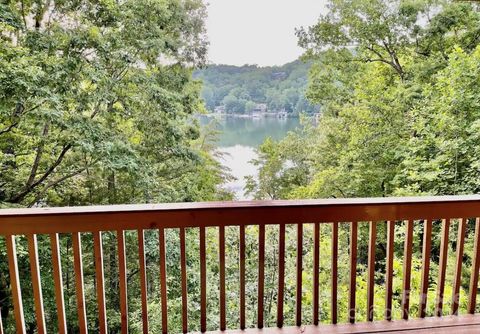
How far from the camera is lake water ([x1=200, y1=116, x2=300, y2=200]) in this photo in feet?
12.9

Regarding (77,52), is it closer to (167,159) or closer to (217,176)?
(167,159)

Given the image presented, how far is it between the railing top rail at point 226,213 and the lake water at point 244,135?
220cm

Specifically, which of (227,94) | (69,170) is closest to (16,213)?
(227,94)

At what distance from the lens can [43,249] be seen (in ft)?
15.0

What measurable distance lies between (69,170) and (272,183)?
10.3 ft

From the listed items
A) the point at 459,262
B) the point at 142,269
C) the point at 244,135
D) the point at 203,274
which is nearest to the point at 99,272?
the point at 142,269

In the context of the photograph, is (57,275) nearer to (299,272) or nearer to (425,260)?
(299,272)

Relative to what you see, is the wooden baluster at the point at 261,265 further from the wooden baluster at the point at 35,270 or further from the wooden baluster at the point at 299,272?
the wooden baluster at the point at 35,270

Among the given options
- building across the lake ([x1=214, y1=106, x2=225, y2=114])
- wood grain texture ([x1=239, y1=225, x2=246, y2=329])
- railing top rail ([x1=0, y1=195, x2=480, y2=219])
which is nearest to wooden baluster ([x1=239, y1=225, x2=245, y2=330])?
wood grain texture ([x1=239, y1=225, x2=246, y2=329])

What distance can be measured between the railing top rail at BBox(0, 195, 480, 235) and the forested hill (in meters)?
2.28

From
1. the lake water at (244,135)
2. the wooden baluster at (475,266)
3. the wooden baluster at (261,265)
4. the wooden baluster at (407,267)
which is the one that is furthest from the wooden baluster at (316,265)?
the lake water at (244,135)

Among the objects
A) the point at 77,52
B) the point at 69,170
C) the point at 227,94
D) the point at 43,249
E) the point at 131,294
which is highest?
the point at 77,52

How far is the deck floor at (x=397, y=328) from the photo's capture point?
1.89 metres

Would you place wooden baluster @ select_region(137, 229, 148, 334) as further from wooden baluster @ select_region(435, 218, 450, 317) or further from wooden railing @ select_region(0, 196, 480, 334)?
wooden baluster @ select_region(435, 218, 450, 317)
